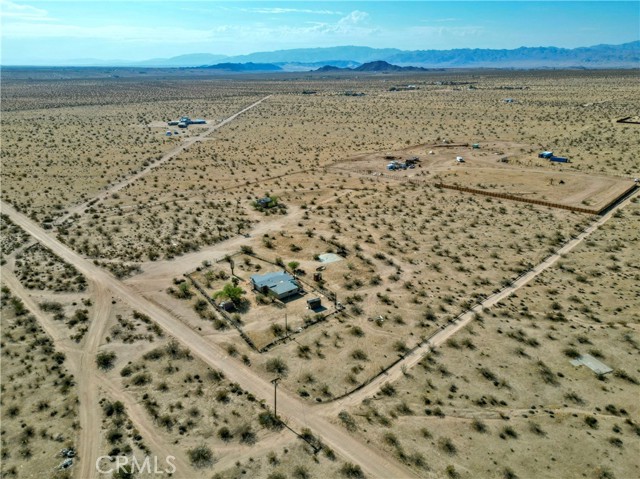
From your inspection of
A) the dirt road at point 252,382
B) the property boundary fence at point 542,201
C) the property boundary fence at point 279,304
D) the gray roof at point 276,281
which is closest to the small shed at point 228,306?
the property boundary fence at point 279,304

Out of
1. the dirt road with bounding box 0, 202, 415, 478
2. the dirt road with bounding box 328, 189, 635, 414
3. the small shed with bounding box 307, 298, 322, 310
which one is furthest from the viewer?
the small shed with bounding box 307, 298, 322, 310

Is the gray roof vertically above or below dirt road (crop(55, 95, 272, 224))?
below

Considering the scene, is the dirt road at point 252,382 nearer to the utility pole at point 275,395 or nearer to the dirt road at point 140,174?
the utility pole at point 275,395

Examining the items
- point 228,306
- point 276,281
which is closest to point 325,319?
point 276,281

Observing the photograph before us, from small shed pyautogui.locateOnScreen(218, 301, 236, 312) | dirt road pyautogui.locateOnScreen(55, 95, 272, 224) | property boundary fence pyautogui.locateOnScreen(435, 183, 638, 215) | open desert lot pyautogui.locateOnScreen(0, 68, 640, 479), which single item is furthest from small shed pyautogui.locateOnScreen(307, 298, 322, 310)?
property boundary fence pyautogui.locateOnScreen(435, 183, 638, 215)

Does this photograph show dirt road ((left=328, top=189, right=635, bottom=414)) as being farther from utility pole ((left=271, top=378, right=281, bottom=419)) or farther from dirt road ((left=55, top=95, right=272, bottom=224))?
dirt road ((left=55, top=95, right=272, bottom=224))

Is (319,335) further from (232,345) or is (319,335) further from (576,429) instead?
(576,429)

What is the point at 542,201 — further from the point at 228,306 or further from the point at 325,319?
the point at 228,306
